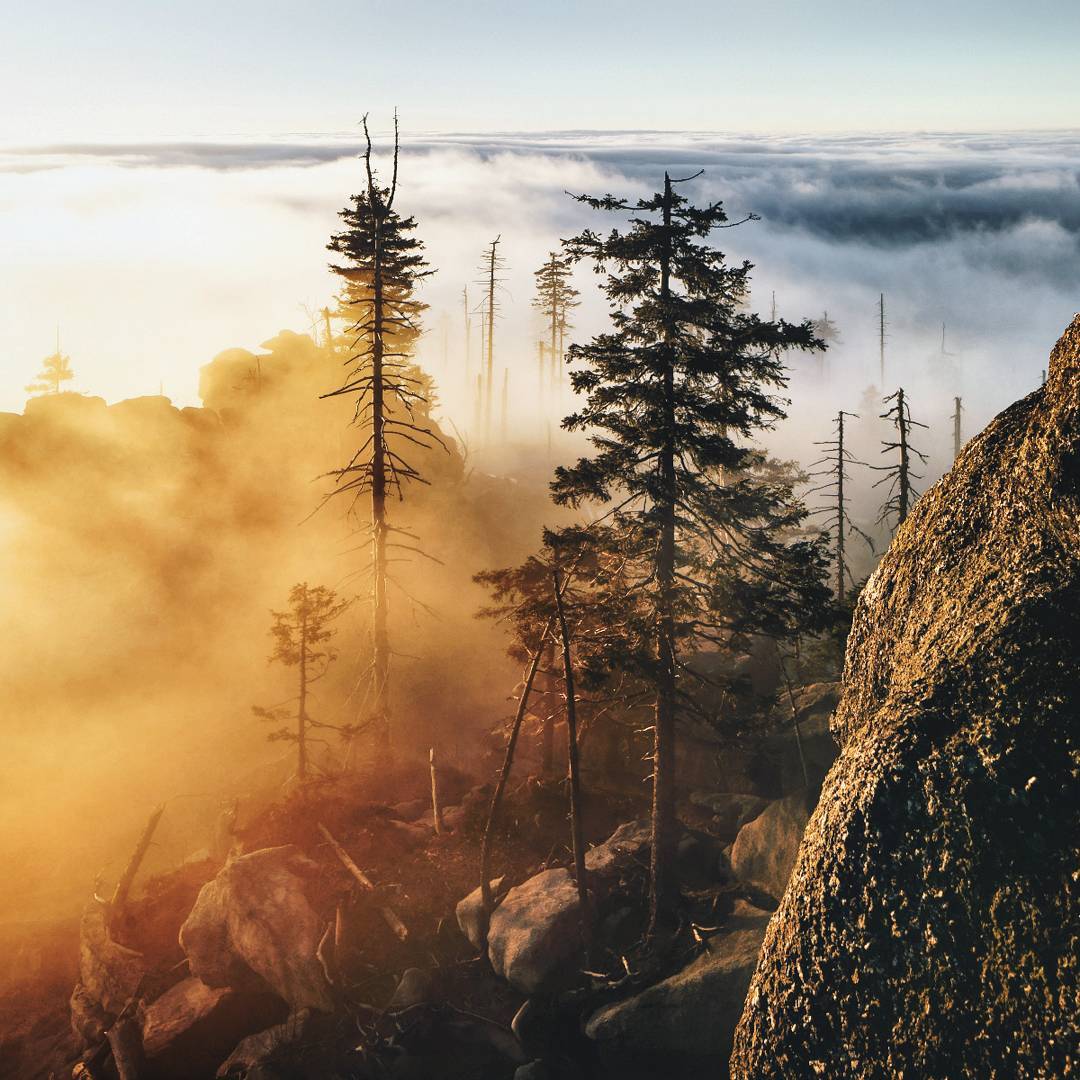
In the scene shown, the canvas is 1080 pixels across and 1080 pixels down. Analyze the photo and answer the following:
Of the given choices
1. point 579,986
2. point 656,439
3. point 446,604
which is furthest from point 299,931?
point 446,604

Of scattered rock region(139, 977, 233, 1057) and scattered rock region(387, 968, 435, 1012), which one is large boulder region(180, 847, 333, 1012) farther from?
scattered rock region(387, 968, 435, 1012)

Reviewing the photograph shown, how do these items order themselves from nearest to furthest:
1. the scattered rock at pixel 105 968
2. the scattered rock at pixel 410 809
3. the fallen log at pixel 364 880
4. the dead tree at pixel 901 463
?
the fallen log at pixel 364 880
the scattered rock at pixel 105 968
the scattered rock at pixel 410 809
the dead tree at pixel 901 463

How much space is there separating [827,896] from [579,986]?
45.8 ft

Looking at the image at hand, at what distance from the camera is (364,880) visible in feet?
67.8

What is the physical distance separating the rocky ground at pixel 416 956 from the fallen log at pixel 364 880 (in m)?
0.08

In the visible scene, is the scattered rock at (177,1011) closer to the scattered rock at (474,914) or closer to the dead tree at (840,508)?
the scattered rock at (474,914)

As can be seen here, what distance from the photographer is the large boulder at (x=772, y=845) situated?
18156mm

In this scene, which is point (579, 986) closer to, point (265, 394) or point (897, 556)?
point (897, 556)

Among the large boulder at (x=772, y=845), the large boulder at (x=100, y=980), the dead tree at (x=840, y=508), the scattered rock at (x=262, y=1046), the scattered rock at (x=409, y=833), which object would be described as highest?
the dead tree at (x=840, y=508)

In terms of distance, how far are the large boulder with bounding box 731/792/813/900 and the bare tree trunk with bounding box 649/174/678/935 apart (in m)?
2.11

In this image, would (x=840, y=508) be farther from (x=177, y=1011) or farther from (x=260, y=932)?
(x=177, y=1011)

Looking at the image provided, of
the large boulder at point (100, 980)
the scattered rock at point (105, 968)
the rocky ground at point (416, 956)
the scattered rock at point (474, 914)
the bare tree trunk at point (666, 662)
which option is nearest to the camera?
the bare tree trunk at point (666, 662)

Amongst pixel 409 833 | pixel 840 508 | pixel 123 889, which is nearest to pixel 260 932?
pixel 409 833

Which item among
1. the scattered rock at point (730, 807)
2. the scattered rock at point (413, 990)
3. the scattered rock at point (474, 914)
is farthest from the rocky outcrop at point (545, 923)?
the scattered rock at point (730, 807)
